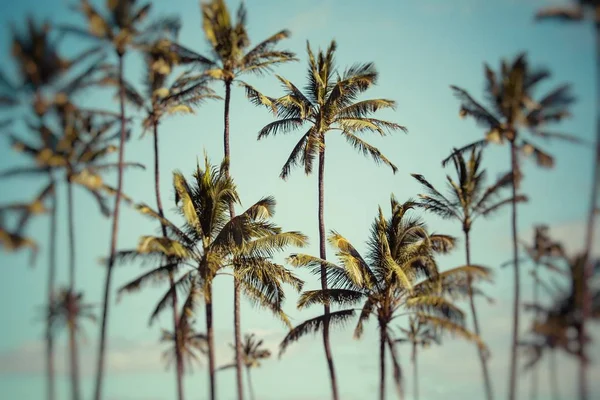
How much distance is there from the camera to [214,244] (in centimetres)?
2203

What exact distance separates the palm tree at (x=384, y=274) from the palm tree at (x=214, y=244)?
1089mm

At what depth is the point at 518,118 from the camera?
2584 cm

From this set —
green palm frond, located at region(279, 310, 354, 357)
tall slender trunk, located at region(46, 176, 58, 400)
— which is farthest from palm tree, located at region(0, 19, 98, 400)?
green palm frond, located at region(279, 310, 354, 357)

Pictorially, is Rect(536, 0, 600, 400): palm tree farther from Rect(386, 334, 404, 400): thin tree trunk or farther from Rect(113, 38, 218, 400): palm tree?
Rect(113, 38, 218, 400): palm tree

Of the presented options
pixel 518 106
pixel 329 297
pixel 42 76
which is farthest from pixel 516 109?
pixel 42 76

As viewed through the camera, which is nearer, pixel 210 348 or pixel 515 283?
pixel 210 348

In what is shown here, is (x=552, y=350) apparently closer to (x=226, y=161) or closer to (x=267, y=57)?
(x=226, y=161)

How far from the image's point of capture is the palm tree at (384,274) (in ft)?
71.2

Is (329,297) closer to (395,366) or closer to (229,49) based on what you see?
(395,366)

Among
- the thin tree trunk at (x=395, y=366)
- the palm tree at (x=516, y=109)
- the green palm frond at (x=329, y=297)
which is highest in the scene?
the palm tree at (x=516, y=109)

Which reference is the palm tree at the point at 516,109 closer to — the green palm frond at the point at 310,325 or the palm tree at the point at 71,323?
the green palm frond at the point at 310,325

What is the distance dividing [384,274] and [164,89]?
41.8ft

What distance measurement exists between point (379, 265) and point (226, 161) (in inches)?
278

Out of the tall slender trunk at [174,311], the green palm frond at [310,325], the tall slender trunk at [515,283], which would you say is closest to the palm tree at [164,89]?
the tall slender trunk at [174,311]
